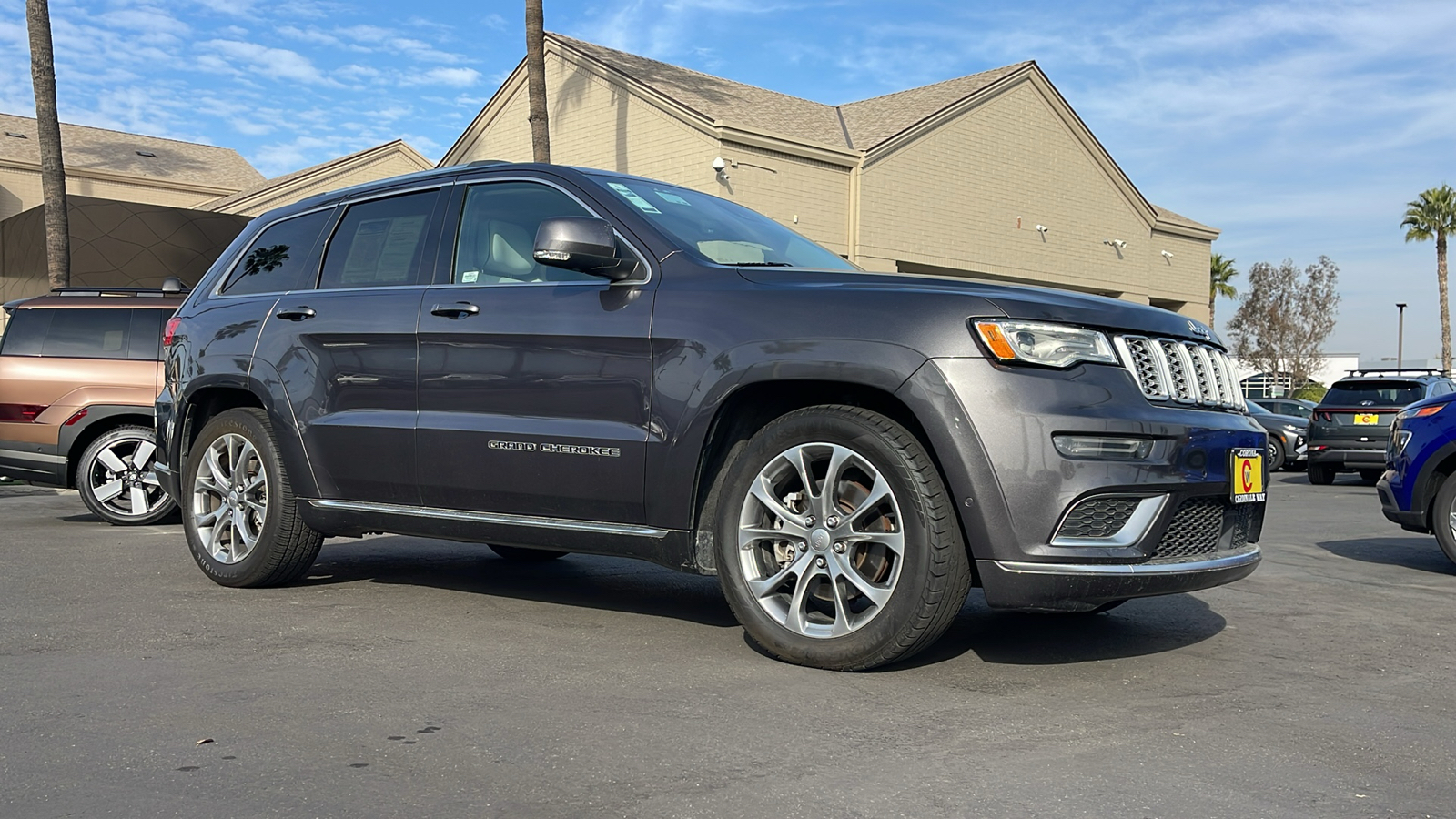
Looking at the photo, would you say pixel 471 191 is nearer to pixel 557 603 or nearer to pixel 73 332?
pixel 557 603

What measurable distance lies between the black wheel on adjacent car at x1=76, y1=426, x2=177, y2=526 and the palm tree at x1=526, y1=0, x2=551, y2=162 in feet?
30.0

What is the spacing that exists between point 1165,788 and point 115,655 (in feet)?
11.8

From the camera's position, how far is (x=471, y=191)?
557 cm

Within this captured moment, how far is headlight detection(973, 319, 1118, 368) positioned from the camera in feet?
13.3

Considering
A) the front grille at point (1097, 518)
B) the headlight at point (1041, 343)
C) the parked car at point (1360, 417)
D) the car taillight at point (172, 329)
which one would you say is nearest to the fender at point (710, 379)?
the headlight at point (1041, 343)

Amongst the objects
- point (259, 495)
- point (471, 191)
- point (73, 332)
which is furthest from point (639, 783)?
point (73, 332)

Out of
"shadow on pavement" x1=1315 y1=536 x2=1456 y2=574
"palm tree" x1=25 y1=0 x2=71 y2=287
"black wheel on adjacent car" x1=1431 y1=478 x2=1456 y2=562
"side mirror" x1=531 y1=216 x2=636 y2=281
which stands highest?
"palm tree" x1=25 y1=0 x2=71 y2=287

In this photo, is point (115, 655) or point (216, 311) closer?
point (115, 655)

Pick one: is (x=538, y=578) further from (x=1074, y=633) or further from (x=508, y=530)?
(x=1074, y=633)

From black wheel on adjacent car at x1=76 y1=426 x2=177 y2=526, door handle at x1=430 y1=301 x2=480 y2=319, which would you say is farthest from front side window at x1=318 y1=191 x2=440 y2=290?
black wheel on adjacent car at x1=76 y1=426 x2=177 y2=526

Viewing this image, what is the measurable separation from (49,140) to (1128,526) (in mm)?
19527

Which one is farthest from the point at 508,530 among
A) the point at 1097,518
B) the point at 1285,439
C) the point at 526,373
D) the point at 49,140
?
the point at 1285,439

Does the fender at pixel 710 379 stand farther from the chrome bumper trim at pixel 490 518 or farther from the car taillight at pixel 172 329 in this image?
the car taillight at pixel 172 329

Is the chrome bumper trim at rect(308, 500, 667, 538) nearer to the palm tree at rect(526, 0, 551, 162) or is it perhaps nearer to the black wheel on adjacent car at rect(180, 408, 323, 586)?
the black wheel on adjacent car at rect(180, 408, 323, 586)
